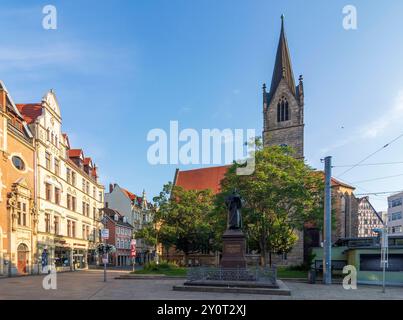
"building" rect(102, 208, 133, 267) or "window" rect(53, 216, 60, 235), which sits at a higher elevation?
"window" rect(53, 216, 60, 235)

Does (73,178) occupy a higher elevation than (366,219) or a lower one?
higher

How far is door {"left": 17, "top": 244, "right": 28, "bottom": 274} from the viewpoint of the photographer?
2844 cm

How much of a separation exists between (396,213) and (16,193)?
76.3 meters

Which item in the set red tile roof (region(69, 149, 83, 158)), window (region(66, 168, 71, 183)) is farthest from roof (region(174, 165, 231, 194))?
window (region(66, 168, 71, 183))

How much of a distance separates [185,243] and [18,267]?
21.2m

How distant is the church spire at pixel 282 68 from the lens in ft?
179

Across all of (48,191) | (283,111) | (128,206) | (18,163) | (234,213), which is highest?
(283,111)

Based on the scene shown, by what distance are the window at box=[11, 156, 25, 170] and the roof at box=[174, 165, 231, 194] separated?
36.1 meters

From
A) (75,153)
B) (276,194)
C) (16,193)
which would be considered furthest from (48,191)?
(276,194)

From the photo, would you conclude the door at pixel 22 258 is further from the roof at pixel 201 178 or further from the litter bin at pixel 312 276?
the roof at pixel 201 178

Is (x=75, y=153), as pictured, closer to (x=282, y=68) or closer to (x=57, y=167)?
(x=57, y=167)

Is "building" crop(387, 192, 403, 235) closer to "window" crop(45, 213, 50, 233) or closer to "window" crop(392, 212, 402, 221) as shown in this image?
"window" crop(392, 212, 402, 221)

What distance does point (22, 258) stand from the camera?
95.1ft
